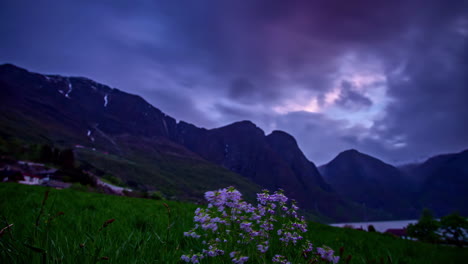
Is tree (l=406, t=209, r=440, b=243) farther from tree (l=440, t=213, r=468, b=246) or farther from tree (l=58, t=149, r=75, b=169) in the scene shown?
tree (l=58, t=149, r=75, b=169)

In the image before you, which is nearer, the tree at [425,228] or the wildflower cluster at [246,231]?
the wildflower cluster at [246,231]

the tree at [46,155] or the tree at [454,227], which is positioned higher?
the tree at [454,227]

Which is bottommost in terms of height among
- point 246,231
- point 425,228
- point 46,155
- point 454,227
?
point 46,155

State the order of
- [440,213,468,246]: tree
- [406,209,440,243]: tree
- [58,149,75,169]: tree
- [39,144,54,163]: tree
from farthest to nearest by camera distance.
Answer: [39,144,54,163]: tree < [58,149,75,169]: tree < [406,209,440,243]: tree < [440,213,468,246]: tree

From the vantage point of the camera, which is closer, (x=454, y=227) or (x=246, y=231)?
(x=246, y=231)

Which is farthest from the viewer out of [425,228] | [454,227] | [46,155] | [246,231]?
[46,155]

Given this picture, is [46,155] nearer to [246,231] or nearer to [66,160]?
[66,160]

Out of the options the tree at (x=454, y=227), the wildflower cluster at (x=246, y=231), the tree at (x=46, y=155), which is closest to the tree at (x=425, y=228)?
Answer: the tree at (x=454, y=227)

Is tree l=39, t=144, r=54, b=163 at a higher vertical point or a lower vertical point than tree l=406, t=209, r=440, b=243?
lower

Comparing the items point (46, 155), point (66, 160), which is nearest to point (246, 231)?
point (66, 160)

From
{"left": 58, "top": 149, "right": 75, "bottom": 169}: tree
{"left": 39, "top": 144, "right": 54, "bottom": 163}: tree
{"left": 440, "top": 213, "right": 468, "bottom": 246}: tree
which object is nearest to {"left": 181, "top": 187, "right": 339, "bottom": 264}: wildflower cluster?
{"left": 440, "top": 213, "right": 468, "bottom": 246}: tree

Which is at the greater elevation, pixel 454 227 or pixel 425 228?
pixel 454 227

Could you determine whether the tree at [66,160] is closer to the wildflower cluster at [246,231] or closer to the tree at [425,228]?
the tree at [425,228]

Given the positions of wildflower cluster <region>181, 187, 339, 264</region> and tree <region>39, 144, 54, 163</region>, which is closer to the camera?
wildflower cluster <region>181, 187, 339, 264</region>
